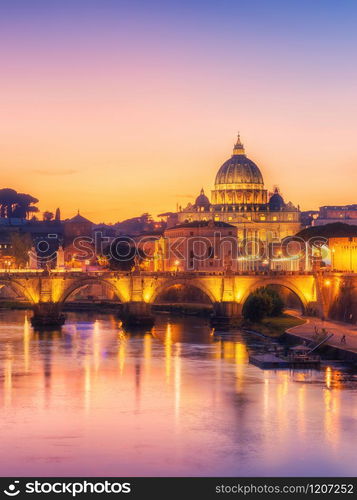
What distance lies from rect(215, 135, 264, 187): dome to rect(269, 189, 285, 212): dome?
249 centimetres

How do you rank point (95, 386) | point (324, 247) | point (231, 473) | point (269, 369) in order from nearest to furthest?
point (231, 473), point (95, 386), point (269, 369), point (324, 247)

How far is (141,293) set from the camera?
68.2 metres

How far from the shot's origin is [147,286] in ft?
225

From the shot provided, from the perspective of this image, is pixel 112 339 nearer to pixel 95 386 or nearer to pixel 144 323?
pixel 144 323

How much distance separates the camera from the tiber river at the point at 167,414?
29.0 m

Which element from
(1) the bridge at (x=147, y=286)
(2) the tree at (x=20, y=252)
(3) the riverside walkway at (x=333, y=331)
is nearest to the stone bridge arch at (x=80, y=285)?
(1) the bridge at (x=147, y=286)

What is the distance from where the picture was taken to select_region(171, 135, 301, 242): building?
438 ft

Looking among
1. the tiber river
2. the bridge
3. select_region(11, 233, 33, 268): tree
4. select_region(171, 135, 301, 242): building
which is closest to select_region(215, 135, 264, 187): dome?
select_region(171, 135, 301, 242): building

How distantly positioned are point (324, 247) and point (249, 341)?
105 feet

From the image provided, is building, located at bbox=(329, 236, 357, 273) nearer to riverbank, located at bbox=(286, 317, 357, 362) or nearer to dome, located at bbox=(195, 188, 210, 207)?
riverbank, located at bbox=(286, 317, 357, 362)

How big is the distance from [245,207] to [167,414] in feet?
332

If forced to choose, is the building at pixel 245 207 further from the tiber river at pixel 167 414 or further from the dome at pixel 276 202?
the tiber river at pixel 167 414
